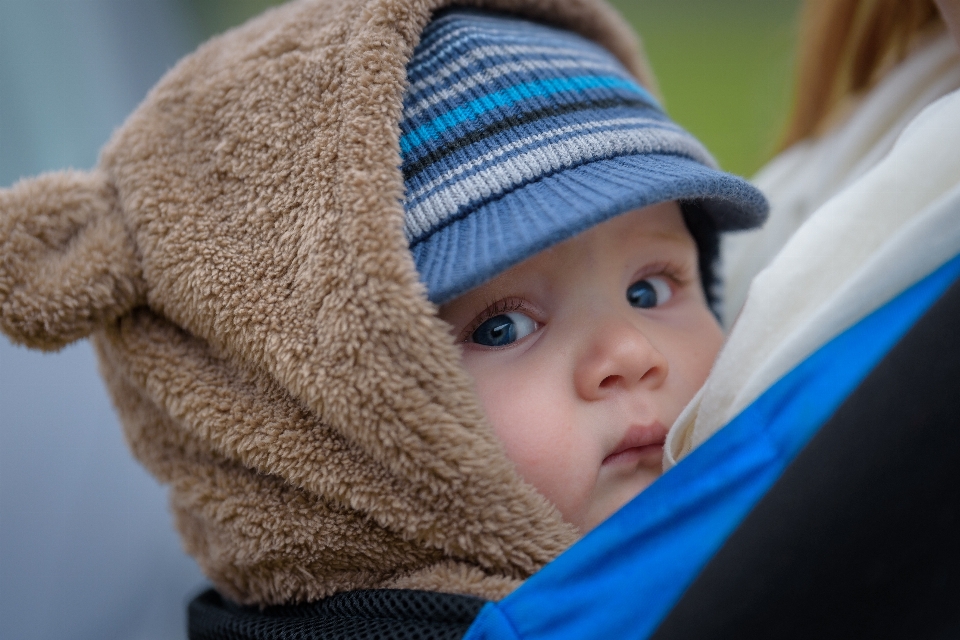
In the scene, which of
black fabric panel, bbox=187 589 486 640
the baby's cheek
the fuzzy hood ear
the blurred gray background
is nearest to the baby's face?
the baby's cheek

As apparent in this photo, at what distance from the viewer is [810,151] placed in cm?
88

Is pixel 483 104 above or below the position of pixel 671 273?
above

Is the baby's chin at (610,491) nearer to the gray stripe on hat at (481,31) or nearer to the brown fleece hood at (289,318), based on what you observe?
the brown fleece hood at (289,318)

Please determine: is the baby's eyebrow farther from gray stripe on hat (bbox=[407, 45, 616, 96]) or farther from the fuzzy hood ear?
the fuzzy hood ear

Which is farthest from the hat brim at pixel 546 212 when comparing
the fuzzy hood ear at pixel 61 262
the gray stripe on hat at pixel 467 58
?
the fuzzy hood ear at pixel 61 262

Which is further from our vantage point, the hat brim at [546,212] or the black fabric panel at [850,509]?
the hat brim at [546,212]

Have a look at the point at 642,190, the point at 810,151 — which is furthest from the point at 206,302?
the point at 810,151

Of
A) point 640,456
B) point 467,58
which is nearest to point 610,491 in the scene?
point 640,456

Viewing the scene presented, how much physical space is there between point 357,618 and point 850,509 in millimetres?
321

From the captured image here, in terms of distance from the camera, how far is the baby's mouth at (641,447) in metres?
0.54

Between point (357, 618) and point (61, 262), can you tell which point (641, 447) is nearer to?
point (357, 618)

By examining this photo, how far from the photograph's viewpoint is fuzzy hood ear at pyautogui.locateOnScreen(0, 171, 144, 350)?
51 cm

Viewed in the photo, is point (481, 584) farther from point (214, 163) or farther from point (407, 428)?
point (214, 163)

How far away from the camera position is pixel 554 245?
49 cm
